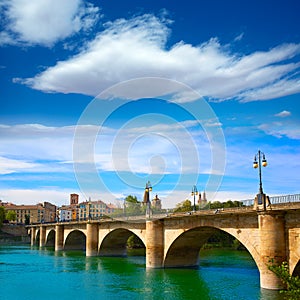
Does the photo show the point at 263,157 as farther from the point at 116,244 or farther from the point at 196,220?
the point at 116,244

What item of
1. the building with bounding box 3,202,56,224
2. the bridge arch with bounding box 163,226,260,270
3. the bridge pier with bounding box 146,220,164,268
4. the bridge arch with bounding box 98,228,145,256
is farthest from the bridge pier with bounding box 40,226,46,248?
the building with bounding box 3,202,56,224

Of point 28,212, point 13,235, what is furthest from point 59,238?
point 28,212

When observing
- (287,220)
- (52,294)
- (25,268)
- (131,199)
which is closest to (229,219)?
(287,220)

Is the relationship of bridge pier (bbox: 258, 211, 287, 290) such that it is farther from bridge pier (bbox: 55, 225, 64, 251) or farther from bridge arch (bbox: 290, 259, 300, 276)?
bridge pier (bbox: 55, 225, 64, 251)

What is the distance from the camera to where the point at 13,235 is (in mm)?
125000

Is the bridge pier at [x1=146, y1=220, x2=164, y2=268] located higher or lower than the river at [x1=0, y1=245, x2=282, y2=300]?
higher

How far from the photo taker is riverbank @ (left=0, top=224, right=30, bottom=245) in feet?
371

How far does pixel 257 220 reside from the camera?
29.3 meters

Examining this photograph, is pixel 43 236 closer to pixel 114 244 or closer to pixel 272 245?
pixel 114 244

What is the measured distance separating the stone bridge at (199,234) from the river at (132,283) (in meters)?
1.84

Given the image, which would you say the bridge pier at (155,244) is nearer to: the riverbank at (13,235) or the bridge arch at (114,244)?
the bridge arch at (114,244)

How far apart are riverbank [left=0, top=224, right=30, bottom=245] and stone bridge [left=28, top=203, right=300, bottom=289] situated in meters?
46.4

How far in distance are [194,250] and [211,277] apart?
24.3ft

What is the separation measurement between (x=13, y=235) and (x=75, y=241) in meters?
55.5
